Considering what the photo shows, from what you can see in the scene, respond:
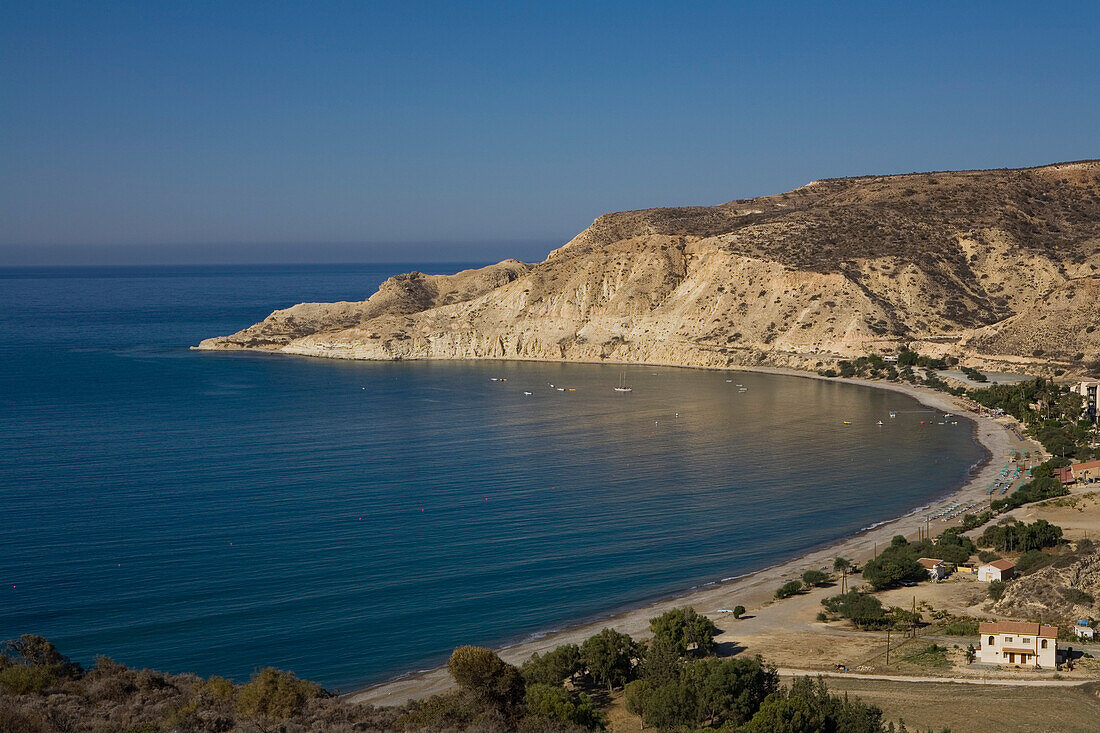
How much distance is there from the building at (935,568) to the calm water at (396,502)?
21.1 ft

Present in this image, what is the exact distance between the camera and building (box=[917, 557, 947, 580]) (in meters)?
40.4

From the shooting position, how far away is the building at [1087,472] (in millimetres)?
54875

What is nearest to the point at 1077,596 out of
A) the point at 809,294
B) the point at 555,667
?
the point at 555,667

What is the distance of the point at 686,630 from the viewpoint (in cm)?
3275

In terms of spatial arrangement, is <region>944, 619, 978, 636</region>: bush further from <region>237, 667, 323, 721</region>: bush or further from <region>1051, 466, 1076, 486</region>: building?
<region>1051, 466, 1076, 486</region>: building

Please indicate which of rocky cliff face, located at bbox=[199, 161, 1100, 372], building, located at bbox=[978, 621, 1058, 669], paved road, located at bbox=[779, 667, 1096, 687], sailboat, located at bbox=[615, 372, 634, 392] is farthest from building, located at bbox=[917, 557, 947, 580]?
rocky cliff face, located at bbox=[199, 161, 1100, 372]

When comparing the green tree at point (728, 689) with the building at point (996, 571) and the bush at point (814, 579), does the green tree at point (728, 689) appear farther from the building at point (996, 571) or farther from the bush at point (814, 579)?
the building at point (996, 571)

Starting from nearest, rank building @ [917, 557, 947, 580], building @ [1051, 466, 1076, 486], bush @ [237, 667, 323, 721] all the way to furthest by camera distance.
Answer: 1. bush @ [237, 667, 323, 721]
2. building @ [917, 557, 947, 580]
3. building @ [1051, 466, 1076, 486]

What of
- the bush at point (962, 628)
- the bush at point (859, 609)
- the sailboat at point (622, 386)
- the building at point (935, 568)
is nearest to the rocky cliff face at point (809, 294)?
the sailboat at point (622, 386)

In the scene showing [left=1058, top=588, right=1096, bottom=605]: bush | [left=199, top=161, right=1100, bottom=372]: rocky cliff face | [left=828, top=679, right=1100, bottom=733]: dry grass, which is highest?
[left=199, top=161, right=1100, bottom=372]: rocky cliff face

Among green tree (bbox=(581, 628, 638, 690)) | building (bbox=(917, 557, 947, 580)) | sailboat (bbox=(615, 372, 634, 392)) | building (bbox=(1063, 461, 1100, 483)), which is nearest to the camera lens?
green tree (bbox=(581, 628, 638, 690))

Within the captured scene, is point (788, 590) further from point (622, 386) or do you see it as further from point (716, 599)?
point (622, 386)

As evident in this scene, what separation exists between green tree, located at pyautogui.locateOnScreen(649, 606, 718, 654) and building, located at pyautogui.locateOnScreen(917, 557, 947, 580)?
37.3 feet

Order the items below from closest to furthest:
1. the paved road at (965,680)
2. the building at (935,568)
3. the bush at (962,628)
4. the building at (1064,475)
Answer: the paved road at (965,680) → the bush at (962,628) → the building at (935,568) → the building at (1064,475)
